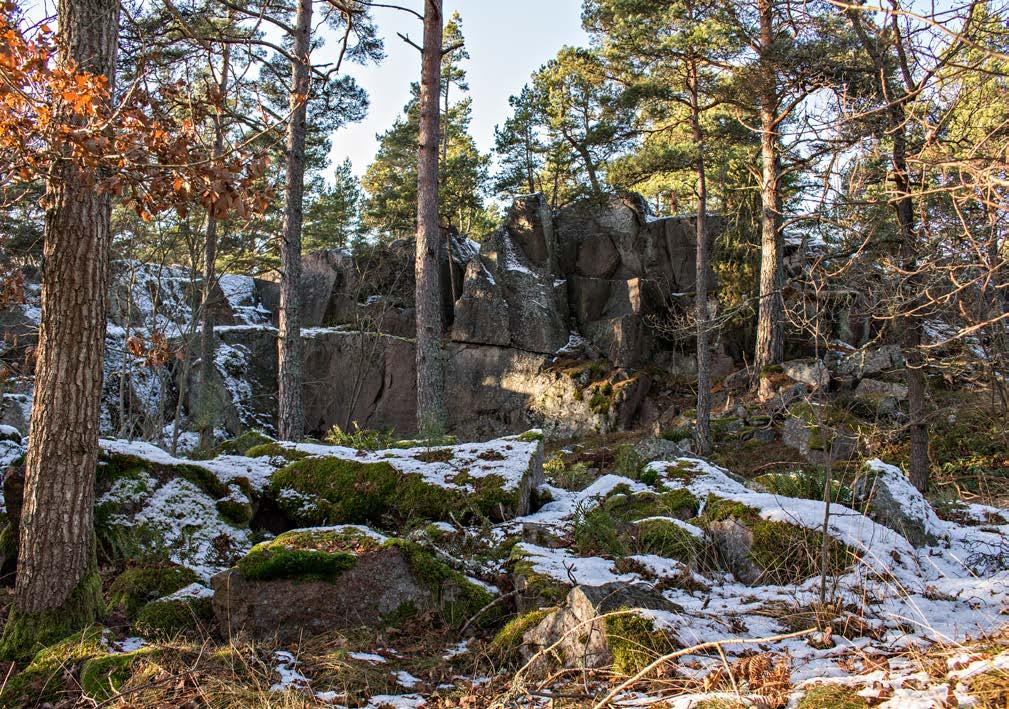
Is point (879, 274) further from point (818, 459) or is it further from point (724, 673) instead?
point (818, 459)

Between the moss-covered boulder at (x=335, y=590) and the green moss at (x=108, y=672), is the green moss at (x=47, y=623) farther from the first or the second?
the moss-covered boulder at (x=335, y=590)

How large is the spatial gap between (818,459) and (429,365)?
660cm

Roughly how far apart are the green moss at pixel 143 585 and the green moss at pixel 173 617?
20 cm

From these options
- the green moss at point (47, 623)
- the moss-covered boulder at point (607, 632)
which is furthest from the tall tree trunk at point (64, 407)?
the moss-covered boulder at point (607, 632)

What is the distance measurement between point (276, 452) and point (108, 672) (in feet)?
11.0

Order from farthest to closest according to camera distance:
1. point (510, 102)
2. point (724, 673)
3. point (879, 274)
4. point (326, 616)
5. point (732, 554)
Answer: point (510, 102) → point (879, 274) → point (732, 554) → point (326, 616) → point (724, 673)

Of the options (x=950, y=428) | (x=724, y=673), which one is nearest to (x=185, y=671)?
(x=724, y=673)

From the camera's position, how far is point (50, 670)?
3857 millimetres

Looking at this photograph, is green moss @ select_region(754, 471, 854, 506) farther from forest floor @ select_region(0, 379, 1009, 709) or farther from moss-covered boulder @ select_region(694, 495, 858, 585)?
moss-covered boulder @ select_region(694, 495, 858, 585)

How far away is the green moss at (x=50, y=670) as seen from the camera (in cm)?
371

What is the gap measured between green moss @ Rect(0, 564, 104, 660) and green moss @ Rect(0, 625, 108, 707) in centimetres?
9

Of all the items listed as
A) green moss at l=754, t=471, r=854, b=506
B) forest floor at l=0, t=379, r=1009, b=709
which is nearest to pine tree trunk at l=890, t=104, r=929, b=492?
forest floor at l=0, t=379, r=1009, b=709

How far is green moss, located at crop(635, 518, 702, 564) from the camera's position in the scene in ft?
17.1

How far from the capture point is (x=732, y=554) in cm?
514
